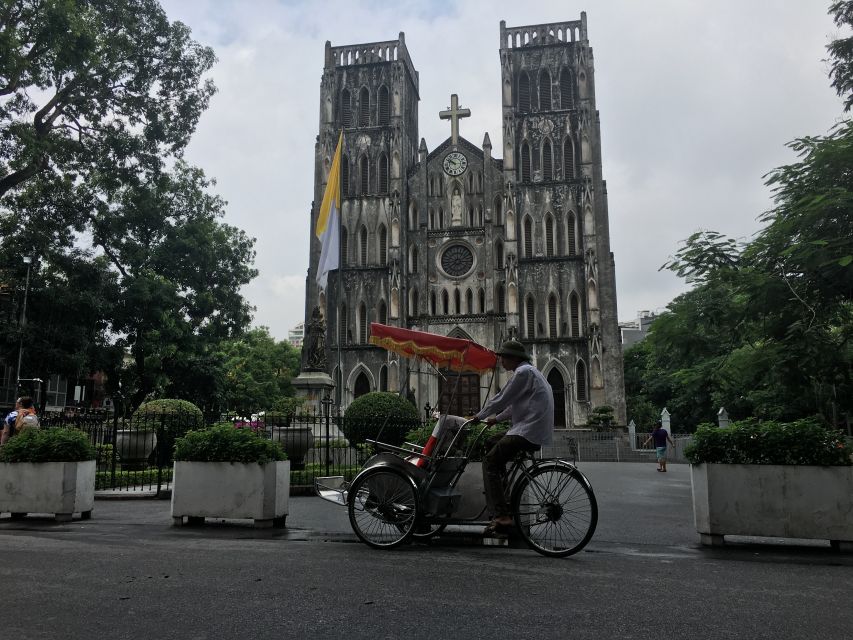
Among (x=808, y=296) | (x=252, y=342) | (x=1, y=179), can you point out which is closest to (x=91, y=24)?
(x=1, y=179)

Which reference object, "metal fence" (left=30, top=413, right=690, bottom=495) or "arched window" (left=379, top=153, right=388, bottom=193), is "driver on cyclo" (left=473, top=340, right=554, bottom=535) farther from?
"arched window" (left=379, top=153, right=388, bottom=193)

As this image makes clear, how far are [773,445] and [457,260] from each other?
33642 mm

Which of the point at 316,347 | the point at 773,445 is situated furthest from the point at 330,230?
the point at 773,445

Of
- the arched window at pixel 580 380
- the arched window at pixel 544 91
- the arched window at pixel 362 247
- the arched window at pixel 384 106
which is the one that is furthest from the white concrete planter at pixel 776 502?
the arched window at pixel 384 106

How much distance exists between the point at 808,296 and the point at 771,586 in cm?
664

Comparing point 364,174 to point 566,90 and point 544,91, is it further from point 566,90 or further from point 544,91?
point 566,90

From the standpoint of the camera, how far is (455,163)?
135ft

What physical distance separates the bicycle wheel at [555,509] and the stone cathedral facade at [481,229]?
97.6 ft

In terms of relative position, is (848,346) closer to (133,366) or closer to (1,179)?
(1,179)

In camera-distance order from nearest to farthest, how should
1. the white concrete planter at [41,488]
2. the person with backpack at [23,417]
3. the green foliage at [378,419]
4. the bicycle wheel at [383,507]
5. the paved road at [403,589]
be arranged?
the paved road at [403,589], the bicycle wheel at [383,507], the white concrete planter at [41,488], the person with backpack at [23,417], the green foliage at [378,419]

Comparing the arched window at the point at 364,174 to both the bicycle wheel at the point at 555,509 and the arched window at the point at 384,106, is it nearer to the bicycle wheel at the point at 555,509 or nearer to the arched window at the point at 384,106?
the arched window at the point at 384,106

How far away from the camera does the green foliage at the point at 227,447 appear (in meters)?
7.69

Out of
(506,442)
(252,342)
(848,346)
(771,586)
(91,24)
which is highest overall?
(91,24)

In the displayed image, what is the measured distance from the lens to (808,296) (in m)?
10.2
